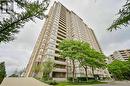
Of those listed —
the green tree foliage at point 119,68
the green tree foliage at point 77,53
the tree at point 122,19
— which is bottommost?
the tree at point 122,19

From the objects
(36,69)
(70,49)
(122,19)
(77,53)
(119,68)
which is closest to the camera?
(122,19)

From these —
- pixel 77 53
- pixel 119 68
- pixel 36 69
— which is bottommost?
pixel 36 69

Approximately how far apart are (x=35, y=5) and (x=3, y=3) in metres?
1.64

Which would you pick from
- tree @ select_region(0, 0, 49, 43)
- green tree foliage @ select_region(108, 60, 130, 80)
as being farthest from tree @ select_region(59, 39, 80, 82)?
green tree foliage @ select_region(108, 60, 130, 80)

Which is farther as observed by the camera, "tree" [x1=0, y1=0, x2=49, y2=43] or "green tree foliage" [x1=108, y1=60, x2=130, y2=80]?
"green tree foliage" [x1=108, y1=60, x2=130, y2=80]

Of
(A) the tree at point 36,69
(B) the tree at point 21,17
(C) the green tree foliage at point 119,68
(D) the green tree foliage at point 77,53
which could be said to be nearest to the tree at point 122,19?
(B) the tree at point 21,17

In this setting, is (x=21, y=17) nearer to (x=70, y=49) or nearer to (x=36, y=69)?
(x=70, y=49)

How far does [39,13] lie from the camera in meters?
6.91

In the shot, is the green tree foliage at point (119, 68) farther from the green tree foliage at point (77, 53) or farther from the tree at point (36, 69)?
the tree at point (36, 69)

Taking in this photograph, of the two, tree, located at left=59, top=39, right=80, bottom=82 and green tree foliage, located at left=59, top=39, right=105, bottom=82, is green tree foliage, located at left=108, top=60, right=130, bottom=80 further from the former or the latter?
tree, located at left=59, top=39, right=80, bottom=82

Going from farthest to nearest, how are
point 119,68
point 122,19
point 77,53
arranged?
point 119,68, point 77,53, point 122,19

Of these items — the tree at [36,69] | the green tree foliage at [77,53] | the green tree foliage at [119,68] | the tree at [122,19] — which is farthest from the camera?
the green tree foliage at [119,68]

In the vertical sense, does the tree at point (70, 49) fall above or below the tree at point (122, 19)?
above

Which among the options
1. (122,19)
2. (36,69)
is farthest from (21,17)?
(36,69)
